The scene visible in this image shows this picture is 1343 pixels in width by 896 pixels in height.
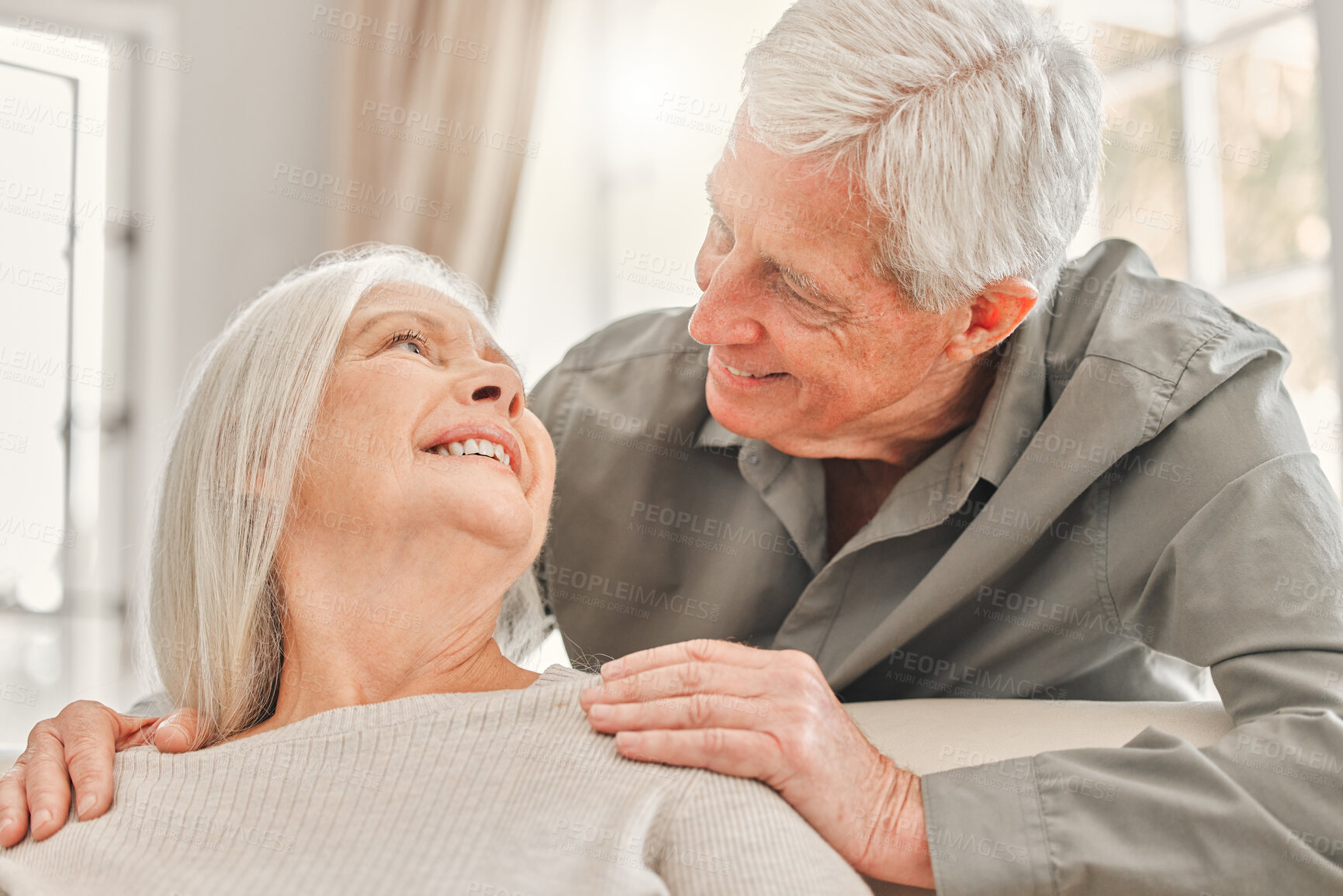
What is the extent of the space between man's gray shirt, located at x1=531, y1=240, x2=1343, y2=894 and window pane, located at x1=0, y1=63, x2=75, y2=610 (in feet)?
8.22

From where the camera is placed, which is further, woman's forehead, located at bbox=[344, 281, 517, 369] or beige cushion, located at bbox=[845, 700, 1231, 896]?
woman's forehead, located at bbox=[344, 281, 517, 369]

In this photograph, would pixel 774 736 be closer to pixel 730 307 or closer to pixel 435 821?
pixel 435 821

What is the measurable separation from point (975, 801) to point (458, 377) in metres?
0.78

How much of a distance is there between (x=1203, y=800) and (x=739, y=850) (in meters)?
0.51

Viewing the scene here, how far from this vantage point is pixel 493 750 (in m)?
1.12

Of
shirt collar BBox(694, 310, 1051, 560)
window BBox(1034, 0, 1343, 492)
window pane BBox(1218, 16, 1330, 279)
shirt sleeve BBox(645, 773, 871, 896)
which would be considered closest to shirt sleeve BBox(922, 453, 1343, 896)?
shirt sleeve BBox(645, 773, 871, 896)

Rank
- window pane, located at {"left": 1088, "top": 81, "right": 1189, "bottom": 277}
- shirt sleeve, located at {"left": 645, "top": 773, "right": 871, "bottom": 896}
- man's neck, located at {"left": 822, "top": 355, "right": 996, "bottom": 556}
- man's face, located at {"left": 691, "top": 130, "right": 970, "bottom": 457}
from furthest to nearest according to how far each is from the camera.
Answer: window pane, located at {"left": 1088, "top": 81, "right": 1189, "bottom": 277} → man's neck, located at {"left": 822, "top": 355, "right": 996, "bottom": 556} → man's face, located at {"left": 691, "top": 130, "right": 970, "bottom": 457} → shirt sleeve, located at {"left": 645, "top": 773, "right": 871, "bottom": 896}

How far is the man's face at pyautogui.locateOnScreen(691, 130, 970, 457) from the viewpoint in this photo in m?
1.48

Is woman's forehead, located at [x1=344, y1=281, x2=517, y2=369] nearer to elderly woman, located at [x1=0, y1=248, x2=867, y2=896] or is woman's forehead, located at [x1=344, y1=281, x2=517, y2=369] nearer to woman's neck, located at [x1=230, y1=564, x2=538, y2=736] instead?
elderly woman, located at [x1=0, y1=248, x2=867, y2=896]

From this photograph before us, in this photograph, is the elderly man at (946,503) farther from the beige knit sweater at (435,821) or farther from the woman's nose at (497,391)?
the woman's nose at (497,391)

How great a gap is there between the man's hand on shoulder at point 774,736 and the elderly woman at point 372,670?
28 mm

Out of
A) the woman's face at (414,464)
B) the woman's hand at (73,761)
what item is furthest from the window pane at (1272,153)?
the woman's hand at (73,761)

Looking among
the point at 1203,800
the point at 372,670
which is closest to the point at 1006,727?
the point at 1203,800

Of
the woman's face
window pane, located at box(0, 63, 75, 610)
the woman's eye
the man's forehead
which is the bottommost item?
window pane, located at box(0, 63, 75, 610)
